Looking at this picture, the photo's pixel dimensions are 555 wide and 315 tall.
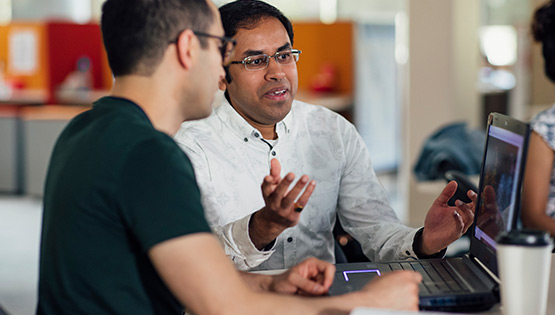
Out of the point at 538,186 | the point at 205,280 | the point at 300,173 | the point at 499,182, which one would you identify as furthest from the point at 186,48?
the point at 538,186

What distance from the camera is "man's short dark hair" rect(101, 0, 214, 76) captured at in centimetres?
124

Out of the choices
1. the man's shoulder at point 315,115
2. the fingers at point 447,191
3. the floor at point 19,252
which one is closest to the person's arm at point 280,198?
the fingers at point 447,191

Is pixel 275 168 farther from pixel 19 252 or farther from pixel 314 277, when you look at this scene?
pixel 19 252

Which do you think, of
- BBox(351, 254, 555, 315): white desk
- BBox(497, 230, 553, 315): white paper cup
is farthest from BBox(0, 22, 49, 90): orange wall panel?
BBox(497, 230, 553, 315): white paper cup

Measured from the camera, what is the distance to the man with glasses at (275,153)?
6.47 feet

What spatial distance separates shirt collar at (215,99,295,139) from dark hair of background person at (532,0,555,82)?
0.99 m

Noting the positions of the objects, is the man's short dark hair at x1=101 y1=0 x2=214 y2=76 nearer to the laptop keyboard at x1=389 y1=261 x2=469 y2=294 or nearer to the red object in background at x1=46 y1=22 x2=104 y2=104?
the laptop keyboard at x1=389 y1=261 x2=469 y2=294

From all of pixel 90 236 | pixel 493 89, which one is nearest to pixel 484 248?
pixel 90 236

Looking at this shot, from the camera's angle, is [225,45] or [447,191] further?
[447,191]

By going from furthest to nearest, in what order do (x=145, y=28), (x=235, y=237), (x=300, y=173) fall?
(x=300, y=173) → (x=235, y=237) → (x=145, y=28)

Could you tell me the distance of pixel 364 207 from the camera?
2.04 m

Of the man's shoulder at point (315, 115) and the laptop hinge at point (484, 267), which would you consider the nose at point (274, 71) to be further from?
the laptop hinge at point (484, 267)

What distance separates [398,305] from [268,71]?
37.8 inches

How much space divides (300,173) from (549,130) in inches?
30.8
